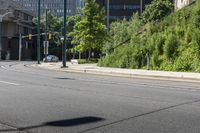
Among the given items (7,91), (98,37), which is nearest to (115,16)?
(98,37)

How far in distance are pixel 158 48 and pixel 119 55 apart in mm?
4717

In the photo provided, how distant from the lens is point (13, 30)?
110688 millimetres

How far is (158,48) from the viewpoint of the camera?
3122 cm

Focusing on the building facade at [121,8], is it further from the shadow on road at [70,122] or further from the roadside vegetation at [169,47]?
the shadow on road at [70,122]

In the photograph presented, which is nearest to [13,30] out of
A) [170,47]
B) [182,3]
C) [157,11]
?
[157,11]

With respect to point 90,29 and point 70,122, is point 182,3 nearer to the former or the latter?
point 90,29

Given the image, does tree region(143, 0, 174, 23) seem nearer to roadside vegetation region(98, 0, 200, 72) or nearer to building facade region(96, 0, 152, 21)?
roadside vegetation region(98, 0, 200, 72)

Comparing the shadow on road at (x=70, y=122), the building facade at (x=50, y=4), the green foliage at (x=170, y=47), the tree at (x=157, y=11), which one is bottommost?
the shadow on road at (x=70, y=122)

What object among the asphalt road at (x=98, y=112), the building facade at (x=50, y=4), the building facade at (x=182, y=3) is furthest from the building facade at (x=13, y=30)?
the asphalt road at (x=98, y=112)

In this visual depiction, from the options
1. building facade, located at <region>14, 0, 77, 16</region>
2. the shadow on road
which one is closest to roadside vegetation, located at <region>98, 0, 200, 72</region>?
the shadow on road

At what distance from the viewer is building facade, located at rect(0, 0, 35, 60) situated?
107062mm

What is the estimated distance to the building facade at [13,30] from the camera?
107062 mm

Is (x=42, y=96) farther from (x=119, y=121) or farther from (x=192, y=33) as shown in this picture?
(x=192, y=33)

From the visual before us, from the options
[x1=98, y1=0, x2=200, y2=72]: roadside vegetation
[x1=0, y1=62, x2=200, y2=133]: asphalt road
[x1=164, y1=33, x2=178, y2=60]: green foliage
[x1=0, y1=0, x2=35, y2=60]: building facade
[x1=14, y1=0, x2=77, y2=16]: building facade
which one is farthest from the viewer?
[x1=0, y1=0, x2=35, y2=60]: building facade
